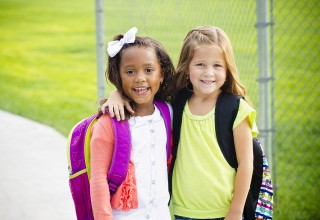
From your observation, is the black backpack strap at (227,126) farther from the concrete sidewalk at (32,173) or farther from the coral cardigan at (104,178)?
the concrete sidewalk at (32,173)

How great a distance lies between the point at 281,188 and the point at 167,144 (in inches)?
105

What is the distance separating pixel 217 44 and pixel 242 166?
66 centimetres

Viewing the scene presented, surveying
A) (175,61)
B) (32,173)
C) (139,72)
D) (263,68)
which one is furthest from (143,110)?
(175,61)

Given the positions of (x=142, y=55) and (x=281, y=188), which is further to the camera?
(x=281, y=188)

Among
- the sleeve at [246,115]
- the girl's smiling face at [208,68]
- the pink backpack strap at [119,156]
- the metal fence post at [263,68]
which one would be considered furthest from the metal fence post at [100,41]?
the sleeve at [246,115]

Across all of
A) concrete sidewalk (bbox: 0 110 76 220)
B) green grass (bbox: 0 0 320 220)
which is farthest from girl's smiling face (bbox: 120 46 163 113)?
green grass (bbox: 0 0 320 220)

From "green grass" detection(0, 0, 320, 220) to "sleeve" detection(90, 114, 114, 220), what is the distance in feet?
7.31

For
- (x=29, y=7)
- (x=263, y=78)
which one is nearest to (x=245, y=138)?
(x=263, y=78)

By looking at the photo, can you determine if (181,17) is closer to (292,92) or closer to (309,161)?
(309,161)

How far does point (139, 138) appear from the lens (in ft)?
8.82

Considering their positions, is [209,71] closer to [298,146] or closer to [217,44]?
[217,44]

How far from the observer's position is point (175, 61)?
21.2 feet

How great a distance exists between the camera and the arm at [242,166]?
8.64 feet

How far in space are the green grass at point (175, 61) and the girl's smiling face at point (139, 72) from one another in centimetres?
207
